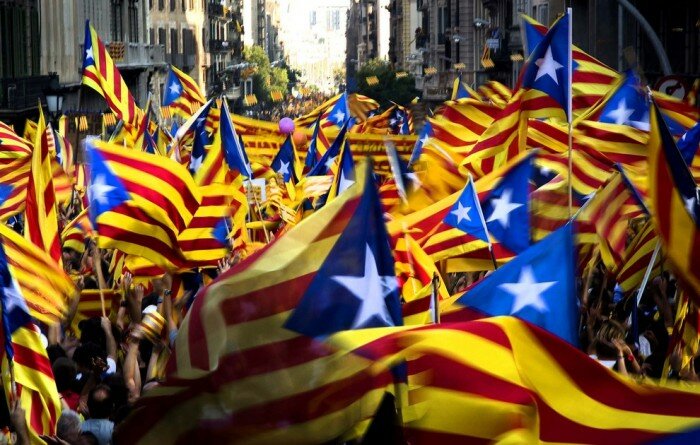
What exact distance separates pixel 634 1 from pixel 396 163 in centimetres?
2055

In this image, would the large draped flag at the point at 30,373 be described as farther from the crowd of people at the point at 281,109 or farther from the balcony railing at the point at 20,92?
the crowd of people at the point at 281,109

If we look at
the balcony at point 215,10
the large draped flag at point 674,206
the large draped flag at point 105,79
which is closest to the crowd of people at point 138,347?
the large draped flag at point 674,206

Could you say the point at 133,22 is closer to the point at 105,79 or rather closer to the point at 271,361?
the point at 105,79

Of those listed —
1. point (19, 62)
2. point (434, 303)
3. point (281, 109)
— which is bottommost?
point (281, 109)

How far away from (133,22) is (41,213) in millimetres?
46690

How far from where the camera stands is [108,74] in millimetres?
20047

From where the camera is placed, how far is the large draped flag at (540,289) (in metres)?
7.18

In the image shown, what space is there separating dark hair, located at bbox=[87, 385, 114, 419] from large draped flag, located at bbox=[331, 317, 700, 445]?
2.47 meters

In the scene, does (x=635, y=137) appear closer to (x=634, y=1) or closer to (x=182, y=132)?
(x=182, y=132)

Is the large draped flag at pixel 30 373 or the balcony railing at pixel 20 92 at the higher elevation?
the balcony railing at pixel 20 92

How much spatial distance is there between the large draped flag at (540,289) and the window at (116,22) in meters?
46.8

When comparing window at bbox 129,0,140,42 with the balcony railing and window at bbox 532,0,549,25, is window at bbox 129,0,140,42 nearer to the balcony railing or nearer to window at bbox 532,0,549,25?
the balcony railing

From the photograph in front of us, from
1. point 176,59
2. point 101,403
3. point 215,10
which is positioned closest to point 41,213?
point 101,403

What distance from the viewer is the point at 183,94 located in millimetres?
24531
